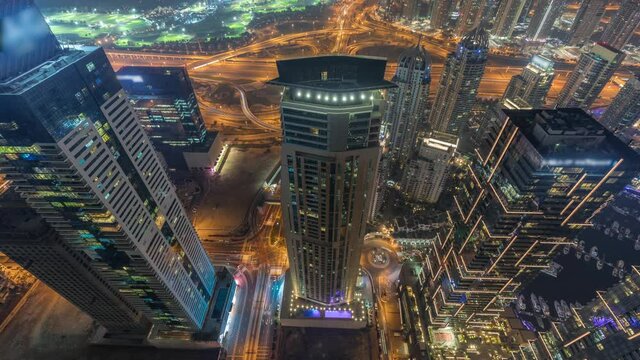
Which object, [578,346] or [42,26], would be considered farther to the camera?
[578,346]

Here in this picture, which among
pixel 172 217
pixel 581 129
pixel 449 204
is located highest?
pixel 449 204

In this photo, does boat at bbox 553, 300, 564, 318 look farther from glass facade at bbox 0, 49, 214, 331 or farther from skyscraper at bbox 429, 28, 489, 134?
glass facade at bbox 0, 49, 214, 331

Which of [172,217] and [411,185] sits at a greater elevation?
[411,185]

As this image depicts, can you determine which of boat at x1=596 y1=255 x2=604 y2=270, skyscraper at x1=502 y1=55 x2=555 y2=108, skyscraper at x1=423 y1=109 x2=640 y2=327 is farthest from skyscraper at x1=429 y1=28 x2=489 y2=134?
boat at x1=596 y1=255 x2=604 y2=270

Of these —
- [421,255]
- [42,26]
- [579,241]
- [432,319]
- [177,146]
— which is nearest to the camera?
[42,26]

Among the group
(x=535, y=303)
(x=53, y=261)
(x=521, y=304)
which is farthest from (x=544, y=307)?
(x=53, y=261)

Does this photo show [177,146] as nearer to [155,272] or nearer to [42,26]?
[155,272]

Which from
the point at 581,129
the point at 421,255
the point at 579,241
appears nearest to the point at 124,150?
the point at 581,129

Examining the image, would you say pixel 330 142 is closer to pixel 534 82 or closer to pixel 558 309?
pixel 558 309
